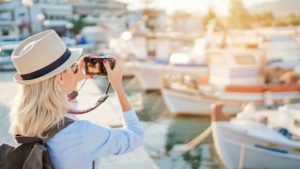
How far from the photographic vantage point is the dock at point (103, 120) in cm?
388

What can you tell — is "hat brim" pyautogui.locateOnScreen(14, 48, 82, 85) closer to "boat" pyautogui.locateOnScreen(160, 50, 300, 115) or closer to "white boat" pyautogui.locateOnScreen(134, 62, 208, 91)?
"boat" pyautogui.locateOnScreen(160, 50, 300, 115)

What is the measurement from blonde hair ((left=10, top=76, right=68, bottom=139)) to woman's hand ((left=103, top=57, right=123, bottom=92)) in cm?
25

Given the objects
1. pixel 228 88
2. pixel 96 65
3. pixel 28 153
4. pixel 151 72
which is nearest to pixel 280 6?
pixel 151 72

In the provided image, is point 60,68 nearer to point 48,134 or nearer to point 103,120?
point 48,134

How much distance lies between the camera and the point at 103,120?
502cm

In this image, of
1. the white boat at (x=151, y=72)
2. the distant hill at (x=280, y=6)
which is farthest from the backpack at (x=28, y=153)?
the distant hill at (x=280, y=6)

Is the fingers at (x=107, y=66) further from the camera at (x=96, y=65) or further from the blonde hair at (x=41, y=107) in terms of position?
the blonde hair at (x=41, y=107)

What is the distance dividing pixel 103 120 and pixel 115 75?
10.1 feet

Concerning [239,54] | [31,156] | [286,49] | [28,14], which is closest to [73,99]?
[31,156]

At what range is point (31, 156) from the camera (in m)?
1.71

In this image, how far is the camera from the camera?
78.7 inches

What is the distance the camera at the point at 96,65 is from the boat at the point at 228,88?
12.9m

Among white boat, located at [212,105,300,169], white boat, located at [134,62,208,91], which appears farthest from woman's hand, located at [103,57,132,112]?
white boat, located at [134,62,208,91]

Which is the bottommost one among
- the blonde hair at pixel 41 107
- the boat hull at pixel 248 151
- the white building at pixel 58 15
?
the white building at pixel 58 15
